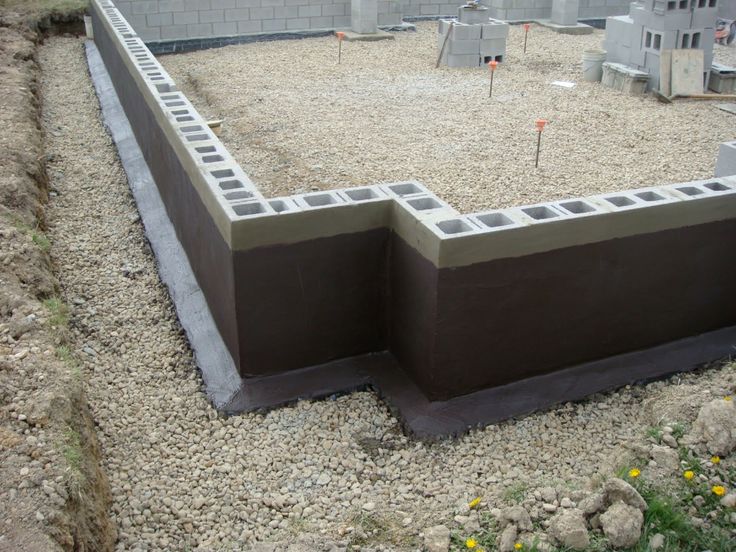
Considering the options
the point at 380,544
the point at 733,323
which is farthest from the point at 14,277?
the point at 733,323

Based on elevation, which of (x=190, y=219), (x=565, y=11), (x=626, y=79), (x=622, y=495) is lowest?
(x=622, y=495)

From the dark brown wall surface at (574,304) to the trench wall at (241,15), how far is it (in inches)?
526

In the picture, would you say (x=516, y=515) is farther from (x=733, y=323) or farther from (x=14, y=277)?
(x=14, y=277)

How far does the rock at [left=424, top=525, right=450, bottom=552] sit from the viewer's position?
3609mm

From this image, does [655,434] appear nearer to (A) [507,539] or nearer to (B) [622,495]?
(B) [622,495]

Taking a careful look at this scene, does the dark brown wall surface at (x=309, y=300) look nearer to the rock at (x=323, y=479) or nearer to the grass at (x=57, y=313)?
the rock at (x=323, y=479)

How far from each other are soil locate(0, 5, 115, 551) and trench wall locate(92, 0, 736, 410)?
3.81 ft

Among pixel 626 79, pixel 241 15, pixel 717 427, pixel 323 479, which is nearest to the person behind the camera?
pixel 717 427

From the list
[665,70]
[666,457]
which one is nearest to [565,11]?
[665,70]

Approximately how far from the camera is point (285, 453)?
4.45 meters

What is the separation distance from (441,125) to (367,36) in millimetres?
6826

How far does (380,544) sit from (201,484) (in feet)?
3.64

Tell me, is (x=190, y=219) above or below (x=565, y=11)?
below

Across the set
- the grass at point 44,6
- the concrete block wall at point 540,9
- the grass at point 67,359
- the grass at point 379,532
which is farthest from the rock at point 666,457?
the concrete block wall at point 540,9
